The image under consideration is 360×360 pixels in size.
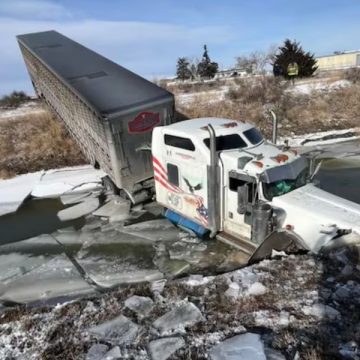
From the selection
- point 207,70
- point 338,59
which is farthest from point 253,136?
point 338,59

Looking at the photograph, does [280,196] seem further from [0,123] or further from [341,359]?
[0,123]

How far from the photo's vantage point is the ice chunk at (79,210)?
10.9 meters

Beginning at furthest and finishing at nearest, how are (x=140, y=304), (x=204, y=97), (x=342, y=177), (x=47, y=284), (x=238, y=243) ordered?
(x=204, y=97) < (x=342, y=177) < (x=238, y=243) < (x=47, y=284) < (x=140, y=304)

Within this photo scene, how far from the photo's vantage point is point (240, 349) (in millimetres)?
3848

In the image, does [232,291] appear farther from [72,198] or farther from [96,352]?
[72,198]

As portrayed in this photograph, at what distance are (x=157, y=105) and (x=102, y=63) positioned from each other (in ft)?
15.3

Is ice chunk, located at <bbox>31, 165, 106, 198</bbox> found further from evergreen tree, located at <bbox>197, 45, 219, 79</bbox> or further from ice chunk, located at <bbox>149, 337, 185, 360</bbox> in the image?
evergreen tree, located at <bbox>197, 45, 219, 79</bbox>

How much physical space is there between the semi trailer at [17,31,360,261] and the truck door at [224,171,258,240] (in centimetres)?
2

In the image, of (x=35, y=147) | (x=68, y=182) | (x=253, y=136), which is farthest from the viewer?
(x=35, y=147)

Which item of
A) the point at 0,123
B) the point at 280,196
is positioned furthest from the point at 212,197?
the point at 0,123

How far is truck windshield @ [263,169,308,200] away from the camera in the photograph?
6988 millimetres

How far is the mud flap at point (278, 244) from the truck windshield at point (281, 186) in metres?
0.82

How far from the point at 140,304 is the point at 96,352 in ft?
3.37

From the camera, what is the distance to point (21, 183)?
46.5 feet
